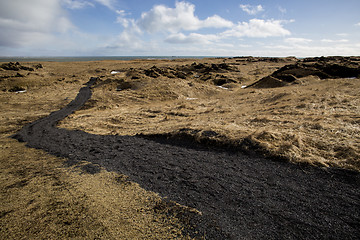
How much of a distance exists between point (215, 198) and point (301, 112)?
7402mm

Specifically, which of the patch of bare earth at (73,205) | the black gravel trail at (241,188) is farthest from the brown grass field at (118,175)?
the black gravel trail at (241,188)

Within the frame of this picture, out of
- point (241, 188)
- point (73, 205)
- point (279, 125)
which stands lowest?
point (73, 205)

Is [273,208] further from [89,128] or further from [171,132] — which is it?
[89,128]

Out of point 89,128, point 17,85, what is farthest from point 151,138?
point 17,85

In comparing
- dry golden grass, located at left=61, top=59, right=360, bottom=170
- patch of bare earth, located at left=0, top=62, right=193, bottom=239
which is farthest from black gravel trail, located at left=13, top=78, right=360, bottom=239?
dry golden grass, located at left=61, top=59, right=360, bottom=170

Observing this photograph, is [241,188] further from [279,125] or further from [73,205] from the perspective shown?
[279,125]

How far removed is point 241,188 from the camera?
426 centimetres

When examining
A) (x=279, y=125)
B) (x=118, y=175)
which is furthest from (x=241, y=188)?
(x=279, y=125)

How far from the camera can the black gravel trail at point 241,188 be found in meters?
3.20

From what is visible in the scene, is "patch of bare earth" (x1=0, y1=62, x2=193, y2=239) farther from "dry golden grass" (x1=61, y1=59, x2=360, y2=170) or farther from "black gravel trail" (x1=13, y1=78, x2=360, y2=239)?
"dry golden grass" (x1=61, y1=59, x2=360, y2=170)

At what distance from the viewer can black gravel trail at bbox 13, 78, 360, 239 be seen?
320cm

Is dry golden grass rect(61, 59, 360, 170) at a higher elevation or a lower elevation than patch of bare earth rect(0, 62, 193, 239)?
higher

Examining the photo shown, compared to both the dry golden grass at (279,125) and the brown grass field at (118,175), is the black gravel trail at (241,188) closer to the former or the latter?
the brown grass field at (118,175)

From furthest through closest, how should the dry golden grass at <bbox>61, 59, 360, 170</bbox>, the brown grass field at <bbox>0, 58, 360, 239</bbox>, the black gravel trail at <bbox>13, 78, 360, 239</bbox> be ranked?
the dry golden grass at <bbox>61, 59, 360, 170</bbox> < the brown grass field at <bbox>0, 58, 360, 239</bbox> < the black gravel trail at <bbox>13, 78, 360, 239</bbox>
